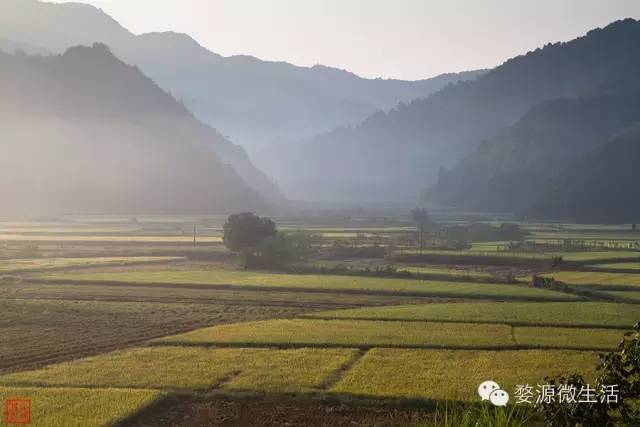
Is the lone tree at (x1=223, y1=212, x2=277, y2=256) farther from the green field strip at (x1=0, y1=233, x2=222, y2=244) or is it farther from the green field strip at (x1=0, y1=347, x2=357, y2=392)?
the green field strip at (x1=0, y1=347, x2=357, y2=392)

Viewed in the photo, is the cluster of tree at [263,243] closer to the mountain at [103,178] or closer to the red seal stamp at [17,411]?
the red seal stamp at [17,411]

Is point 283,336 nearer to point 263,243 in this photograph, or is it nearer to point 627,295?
point 627,295

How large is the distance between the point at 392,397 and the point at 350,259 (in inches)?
2317

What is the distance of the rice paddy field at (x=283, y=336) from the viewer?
2411cm

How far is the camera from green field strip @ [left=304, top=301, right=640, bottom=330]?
39438 mm

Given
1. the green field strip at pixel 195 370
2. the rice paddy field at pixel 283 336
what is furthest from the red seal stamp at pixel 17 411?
the green field strip at pixel 195 370

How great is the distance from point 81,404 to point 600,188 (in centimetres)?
16833

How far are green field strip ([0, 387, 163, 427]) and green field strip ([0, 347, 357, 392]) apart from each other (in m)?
1.14

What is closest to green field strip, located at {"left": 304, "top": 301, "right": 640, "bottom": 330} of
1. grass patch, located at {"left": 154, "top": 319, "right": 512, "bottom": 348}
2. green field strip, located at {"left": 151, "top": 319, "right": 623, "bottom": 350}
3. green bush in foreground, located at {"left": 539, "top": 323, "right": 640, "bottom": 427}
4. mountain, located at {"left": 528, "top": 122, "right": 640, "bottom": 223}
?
green field strip, located at {"left": 151, "top": 319, "right": 623, "bottom": 350}

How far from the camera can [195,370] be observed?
1095 inches

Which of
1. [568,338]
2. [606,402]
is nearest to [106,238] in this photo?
[568,338]

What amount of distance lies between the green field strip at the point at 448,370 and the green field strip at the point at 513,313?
8561mm

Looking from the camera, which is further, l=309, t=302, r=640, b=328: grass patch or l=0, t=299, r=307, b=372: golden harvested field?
l=309, t=302, r=640, b=328: grass patch

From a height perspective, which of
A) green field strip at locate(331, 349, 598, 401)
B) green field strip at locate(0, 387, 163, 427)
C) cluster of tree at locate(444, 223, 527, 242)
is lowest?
green field strip at locate(331, 349, 598, 401)
